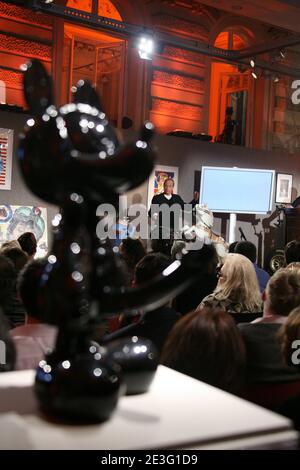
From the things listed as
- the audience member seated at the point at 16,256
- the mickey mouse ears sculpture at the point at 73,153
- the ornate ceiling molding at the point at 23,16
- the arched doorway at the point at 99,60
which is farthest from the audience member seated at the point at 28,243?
the arched doorway at the point at 99,60

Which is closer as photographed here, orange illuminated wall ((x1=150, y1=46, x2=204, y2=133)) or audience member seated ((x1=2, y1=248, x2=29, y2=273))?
audience member seated ((x1=2, y1=248, x2=29, y2=273))

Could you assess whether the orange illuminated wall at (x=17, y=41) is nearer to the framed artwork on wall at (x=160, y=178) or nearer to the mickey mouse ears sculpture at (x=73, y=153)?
the framed artwork on wall at (x=160, y=178)

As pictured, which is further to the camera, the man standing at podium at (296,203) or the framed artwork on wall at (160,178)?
the man standing at podium at (296,203)

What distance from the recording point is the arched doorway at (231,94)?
1133 cm

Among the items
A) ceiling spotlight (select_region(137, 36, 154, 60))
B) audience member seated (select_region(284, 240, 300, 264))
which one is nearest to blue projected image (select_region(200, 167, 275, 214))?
ceiling spotlight (select_region(137, 36, 154, 60))

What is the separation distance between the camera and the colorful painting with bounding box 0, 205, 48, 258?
7113mm

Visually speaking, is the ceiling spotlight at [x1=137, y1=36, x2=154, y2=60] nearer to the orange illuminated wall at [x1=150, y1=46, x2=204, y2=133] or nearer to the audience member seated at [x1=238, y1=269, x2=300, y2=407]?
the orange illuminated wall at [x1=150, y1=46, x2=204, y2=133]

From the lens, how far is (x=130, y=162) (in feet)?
2.54

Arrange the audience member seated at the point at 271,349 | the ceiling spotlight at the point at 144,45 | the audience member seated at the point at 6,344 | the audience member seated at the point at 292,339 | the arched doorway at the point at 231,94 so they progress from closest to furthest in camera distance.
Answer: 1. the audience member seated at the point at 6,344
2. the audience member seated at the point at 292,339
3. the audience member seated at the point at 271,349
4. the ceiling spotlight at the point at 144,45
5. the arched doorway at the point at 231,94

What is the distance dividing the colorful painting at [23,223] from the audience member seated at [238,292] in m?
4.26

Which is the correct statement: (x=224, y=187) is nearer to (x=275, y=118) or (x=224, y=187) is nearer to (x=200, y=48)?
(x=200, y=48)

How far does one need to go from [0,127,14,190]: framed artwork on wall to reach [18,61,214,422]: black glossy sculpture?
6.50 metres
